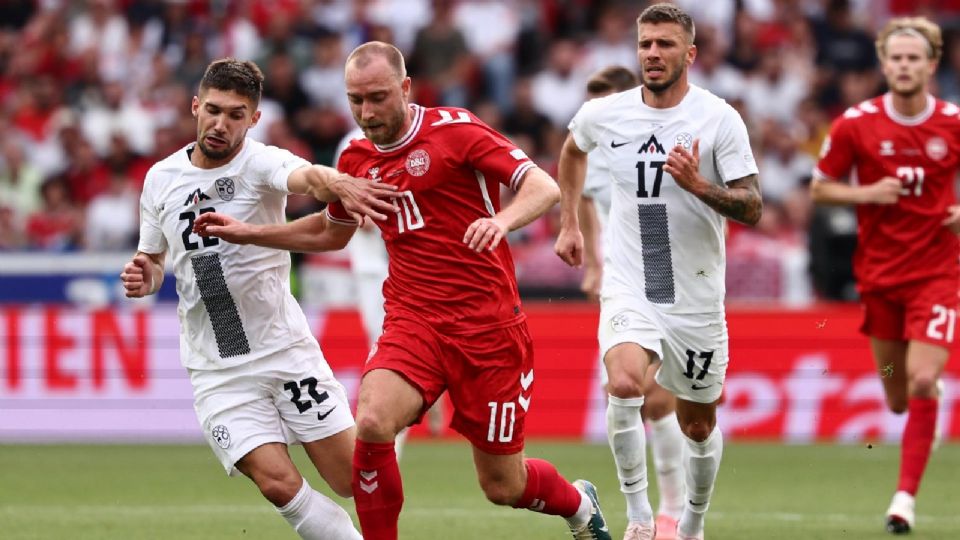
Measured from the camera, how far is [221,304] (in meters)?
7.41

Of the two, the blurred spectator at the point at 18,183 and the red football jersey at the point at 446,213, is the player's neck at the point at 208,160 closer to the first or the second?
the red football jersey at the point at 446,213

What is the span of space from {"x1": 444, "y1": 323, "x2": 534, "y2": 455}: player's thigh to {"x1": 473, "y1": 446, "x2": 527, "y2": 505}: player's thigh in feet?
0.16

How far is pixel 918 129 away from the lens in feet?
32.8

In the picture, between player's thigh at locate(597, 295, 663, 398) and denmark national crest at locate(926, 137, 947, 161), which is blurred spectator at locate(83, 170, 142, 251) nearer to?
denmark national crest at locate(926, 137, 947, 161)

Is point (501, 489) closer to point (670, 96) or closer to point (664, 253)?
point (664, 253)

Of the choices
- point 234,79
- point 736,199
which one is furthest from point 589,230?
point 234,79

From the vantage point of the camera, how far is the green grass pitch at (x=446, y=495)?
9406 millimetres

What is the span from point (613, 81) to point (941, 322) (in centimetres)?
240

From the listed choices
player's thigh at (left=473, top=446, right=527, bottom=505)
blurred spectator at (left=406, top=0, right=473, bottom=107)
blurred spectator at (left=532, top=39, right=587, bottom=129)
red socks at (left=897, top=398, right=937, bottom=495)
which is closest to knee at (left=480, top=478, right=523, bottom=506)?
player's thigh at (left=473, top=446, right=527, bottom=505)

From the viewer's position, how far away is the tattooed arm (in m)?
7.54

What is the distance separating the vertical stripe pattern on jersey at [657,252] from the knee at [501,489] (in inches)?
53.0

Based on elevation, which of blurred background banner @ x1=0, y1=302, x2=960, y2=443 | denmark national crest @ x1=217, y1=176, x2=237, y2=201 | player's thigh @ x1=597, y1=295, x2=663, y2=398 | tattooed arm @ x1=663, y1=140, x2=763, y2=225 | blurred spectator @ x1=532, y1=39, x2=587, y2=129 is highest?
denmark national crest @ x1=217, y1=176, x2=237, y2=201

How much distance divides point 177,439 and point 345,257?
7.48 ft

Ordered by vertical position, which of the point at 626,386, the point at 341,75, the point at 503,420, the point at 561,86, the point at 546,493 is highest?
the point at 503,420
